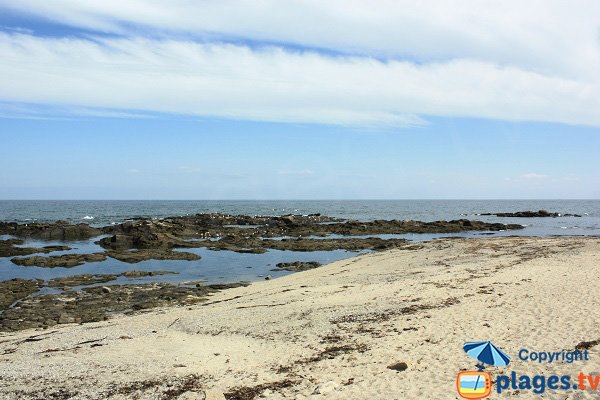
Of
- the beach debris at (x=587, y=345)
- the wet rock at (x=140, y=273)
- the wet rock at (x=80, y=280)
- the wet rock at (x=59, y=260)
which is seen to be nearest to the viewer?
the beach debris at (x=587, y=345)

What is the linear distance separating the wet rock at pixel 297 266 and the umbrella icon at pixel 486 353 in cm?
1924

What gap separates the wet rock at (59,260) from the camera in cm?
2938

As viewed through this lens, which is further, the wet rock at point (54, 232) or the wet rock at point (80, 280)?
the wet rock at point (54, 232)

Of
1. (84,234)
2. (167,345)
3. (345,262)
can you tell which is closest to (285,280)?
(345,262)

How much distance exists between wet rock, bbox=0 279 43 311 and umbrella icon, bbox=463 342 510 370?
18754 mm

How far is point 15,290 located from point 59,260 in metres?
8.95

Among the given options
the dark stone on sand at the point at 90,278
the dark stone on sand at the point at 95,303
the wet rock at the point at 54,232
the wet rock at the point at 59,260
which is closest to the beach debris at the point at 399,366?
the dark stone on sand at the point at 95,303

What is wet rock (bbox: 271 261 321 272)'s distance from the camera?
95.4 feet

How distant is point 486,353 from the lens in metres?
9.59

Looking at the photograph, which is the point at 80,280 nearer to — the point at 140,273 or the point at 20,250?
the point at 140,273

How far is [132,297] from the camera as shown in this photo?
66.9 ft

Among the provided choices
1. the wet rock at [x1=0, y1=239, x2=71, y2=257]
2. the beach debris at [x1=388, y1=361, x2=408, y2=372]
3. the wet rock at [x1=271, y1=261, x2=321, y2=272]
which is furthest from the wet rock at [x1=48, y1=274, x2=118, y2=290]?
A: the beach debris at [x1=388, y1=361, x2=408, y2=372]

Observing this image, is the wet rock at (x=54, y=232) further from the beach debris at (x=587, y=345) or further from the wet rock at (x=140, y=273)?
the beach debris at (x=587, y=345)

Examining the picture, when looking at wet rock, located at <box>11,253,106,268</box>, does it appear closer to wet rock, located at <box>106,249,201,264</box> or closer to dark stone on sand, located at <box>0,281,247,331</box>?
wet rock, located at <box>106,249,201,264</box>
